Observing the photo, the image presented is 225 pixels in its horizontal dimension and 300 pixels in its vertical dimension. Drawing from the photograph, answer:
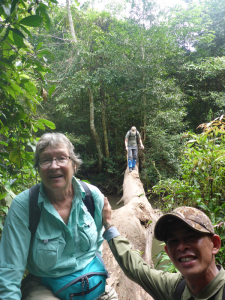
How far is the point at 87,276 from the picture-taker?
131 centimetres

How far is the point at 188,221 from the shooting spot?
3.01ft

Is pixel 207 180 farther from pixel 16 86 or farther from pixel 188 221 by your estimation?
pixel 16 86

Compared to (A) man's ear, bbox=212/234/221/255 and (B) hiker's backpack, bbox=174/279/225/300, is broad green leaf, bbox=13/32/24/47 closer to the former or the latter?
(A) man's ear, bbox=212/234/221/255

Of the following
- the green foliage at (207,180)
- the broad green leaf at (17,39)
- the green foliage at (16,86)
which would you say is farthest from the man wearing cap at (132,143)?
the broad green leaf at (17,39)

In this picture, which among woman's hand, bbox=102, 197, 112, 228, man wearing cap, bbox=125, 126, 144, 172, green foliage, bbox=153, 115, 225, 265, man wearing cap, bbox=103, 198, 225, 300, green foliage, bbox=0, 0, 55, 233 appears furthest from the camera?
man wearing cap, bbox=125, 126, 144, 172

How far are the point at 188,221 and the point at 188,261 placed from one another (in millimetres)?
162

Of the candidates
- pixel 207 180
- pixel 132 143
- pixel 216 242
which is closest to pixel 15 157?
pixel 216 242

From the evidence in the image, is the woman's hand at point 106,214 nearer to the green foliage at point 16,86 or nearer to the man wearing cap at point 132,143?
the green foliage at point 16,86

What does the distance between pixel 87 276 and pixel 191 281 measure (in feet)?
2.16

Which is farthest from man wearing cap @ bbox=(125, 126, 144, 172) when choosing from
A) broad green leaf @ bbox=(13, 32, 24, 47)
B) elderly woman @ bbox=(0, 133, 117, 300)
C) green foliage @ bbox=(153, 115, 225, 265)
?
broad green leaf @ bbox=(13, 32, 24, 47)

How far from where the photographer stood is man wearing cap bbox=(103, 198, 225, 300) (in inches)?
34.9

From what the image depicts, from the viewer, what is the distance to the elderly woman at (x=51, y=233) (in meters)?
1.16

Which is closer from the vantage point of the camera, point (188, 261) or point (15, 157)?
point (188, 261)

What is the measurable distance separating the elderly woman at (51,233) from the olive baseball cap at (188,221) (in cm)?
52
